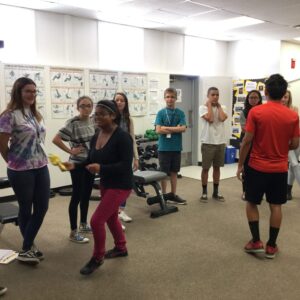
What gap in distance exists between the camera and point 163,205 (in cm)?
395

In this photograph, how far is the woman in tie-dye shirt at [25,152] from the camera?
8.03 feet

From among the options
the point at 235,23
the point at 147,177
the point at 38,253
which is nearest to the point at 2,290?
the point at 38,253

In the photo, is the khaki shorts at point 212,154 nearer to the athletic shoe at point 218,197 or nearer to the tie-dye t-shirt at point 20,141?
the athletic shoe at point 218,197

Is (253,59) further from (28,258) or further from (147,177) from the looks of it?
(28,258)

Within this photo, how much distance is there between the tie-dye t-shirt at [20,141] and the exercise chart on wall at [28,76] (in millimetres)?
2230

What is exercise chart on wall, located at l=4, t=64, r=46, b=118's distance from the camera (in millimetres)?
4457

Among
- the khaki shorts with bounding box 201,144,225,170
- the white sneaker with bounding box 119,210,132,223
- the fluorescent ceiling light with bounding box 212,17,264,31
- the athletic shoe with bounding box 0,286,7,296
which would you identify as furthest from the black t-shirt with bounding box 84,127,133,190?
the fluorescent ceiling light with bounding box 212,17,264,31

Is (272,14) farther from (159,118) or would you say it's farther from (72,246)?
(72,246)

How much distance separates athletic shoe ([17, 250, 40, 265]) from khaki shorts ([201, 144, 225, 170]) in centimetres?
242

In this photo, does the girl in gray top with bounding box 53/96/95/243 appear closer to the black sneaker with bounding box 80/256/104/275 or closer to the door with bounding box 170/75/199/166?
the black sneaker with bounding box 80/256/104/275

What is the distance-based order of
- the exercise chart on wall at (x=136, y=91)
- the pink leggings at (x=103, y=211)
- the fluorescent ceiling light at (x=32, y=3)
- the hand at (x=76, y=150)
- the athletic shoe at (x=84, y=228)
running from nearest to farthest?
1. the pink leggings at (x=103, y=211)
2. the hand at (x=76, y=150)
3. the athletic shoe at (x=84, y=228)
4. the fluorescent ceiling light at (x=32, y=3)
5. the exercise chart on wall at (x=136, y=91)

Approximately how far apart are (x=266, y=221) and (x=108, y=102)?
226cm

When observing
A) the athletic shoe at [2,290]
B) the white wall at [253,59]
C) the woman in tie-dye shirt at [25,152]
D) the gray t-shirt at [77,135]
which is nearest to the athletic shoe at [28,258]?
the woman in tie-dye shirt at [25,152]

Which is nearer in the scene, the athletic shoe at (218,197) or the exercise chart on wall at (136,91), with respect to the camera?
the athletic shoe at (218,197)
